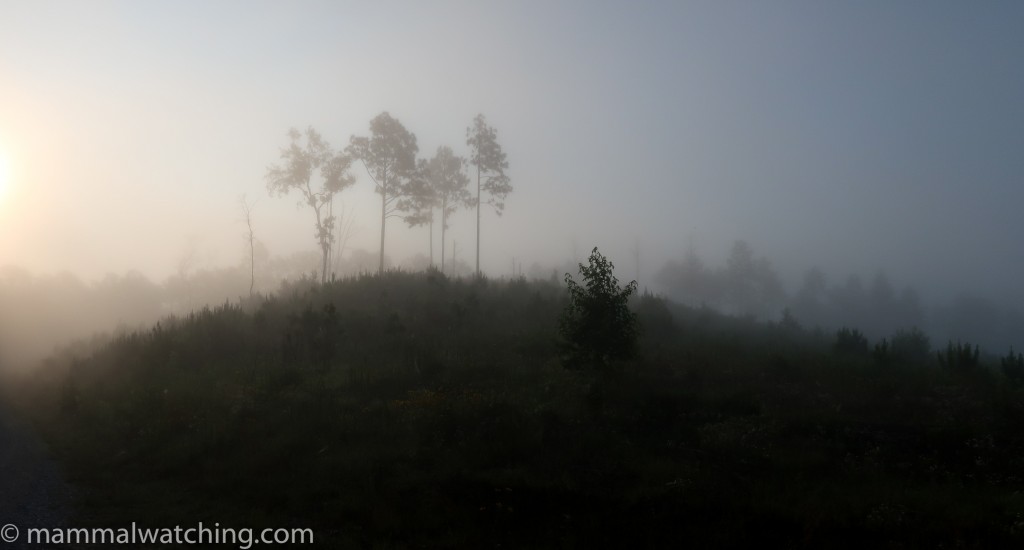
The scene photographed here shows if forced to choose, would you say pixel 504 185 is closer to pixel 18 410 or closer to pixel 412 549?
pixel 18 410

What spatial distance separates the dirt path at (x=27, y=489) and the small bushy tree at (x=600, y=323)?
11.4 metres

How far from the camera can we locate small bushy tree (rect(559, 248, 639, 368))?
16.0m

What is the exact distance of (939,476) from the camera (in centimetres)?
1070

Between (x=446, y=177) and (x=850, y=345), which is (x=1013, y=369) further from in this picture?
(x=446, y=177)

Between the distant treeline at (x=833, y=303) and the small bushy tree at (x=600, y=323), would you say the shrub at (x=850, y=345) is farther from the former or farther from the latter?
the distant treeline at (x=833, y=303)

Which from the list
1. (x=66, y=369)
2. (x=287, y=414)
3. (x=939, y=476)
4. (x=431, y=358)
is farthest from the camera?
(x=66, y=369)

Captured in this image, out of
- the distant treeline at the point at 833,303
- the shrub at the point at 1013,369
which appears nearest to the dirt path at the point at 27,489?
the shrub at the point at 1013,369

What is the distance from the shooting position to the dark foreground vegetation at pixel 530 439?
9188 millimetres

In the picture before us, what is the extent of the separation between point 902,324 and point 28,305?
3971 inches

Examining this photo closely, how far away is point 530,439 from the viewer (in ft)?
42.2

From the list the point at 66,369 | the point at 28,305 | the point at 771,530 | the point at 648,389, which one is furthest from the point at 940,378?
the point at 28,305

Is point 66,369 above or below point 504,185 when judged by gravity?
below

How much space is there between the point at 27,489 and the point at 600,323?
42.7 ft

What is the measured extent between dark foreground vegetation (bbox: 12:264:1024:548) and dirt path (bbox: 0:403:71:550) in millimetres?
451
